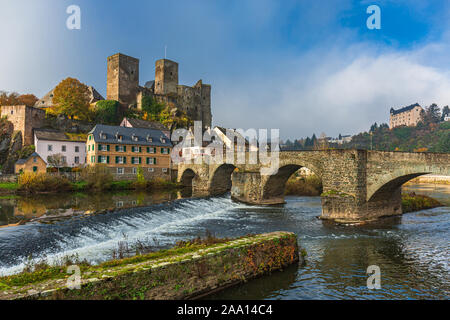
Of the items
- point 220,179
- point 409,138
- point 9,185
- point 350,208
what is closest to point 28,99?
point 9,185

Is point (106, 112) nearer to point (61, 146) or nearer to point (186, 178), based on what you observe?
point (61, 146)

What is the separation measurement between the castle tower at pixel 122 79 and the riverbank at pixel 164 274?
60164mm

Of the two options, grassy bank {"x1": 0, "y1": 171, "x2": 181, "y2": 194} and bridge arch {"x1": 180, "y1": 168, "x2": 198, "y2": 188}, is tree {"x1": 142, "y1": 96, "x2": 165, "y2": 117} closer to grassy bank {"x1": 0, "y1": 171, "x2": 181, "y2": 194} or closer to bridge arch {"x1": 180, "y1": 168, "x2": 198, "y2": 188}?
bridge arch {"x1": 180, "y1": 168, "x2": 198, "y2": 188}

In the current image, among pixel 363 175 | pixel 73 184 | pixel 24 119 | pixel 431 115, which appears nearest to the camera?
pixel 363 175

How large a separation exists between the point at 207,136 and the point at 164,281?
4951cm

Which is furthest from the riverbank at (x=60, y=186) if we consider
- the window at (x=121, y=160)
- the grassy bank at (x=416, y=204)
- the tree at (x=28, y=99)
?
the tree at (x=28, y=99)

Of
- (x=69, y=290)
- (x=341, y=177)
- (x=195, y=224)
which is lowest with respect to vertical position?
(x=195, y=224)

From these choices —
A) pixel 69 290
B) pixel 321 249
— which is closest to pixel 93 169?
pixel 321 249

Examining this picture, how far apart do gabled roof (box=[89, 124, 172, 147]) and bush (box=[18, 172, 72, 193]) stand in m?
7.97

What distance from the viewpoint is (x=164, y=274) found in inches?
259

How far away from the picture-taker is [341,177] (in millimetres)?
17641

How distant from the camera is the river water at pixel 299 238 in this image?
Answer: 8.10 m

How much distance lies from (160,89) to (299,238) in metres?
60.4

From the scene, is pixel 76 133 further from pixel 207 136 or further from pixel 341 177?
pixel 341 177
